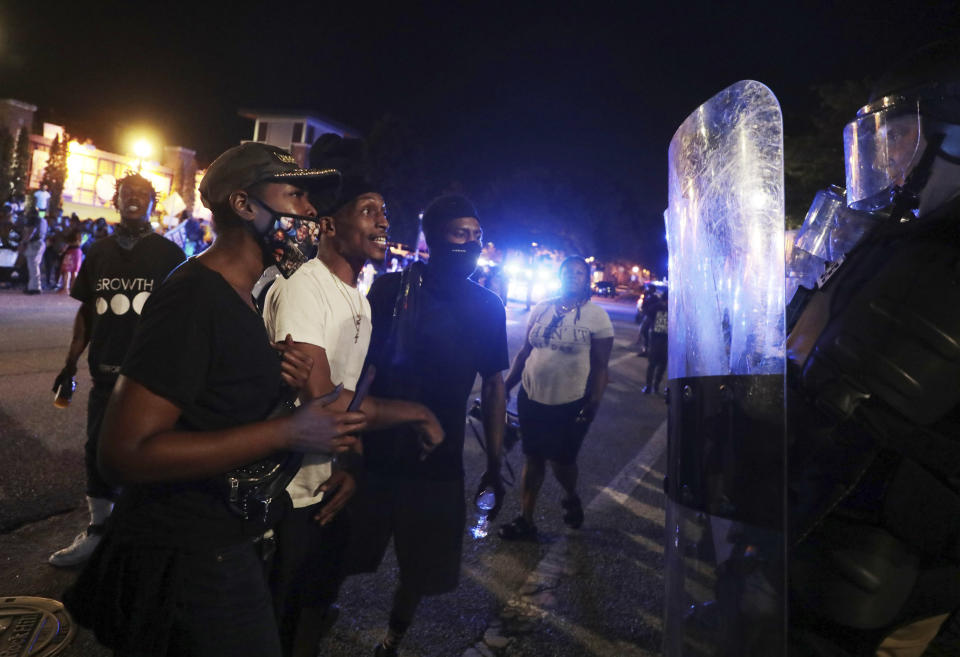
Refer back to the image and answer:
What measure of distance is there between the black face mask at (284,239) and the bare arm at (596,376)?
10.6ft

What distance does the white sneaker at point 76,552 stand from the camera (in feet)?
10.7

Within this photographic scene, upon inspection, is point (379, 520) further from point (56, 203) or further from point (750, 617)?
point (56, 203)

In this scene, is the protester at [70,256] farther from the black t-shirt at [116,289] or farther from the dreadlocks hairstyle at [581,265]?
the dreadlocks hairstyle at [581,265]

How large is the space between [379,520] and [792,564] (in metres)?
1.74

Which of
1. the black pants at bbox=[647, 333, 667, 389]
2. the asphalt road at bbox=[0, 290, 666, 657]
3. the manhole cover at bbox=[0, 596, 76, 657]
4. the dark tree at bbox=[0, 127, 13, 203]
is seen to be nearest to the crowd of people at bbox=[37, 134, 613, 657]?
the asphalt road at bbox=[0, 290, 666, 657]

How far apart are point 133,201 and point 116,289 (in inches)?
24.2

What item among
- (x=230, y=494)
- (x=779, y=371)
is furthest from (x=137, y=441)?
(x=779, y=371)

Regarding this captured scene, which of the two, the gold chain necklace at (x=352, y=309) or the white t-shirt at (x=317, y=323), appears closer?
the white t-shirt at (x=317, y=323)

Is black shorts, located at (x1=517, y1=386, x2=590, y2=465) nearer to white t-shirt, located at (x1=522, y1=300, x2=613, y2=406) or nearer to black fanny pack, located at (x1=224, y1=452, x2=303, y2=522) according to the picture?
white t-shirt, located at (x1=522, y1=300, x2=613, y2=406)

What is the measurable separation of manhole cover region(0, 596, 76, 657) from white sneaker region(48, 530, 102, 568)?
0.33 metres

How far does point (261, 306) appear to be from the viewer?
7.63 ft

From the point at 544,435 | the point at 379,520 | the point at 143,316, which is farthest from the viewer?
the point at 544,435

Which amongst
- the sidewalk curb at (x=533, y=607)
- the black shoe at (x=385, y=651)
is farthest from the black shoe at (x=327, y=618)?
the sidewalk curb at (x=533, y=607)

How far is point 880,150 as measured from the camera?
2.01m
